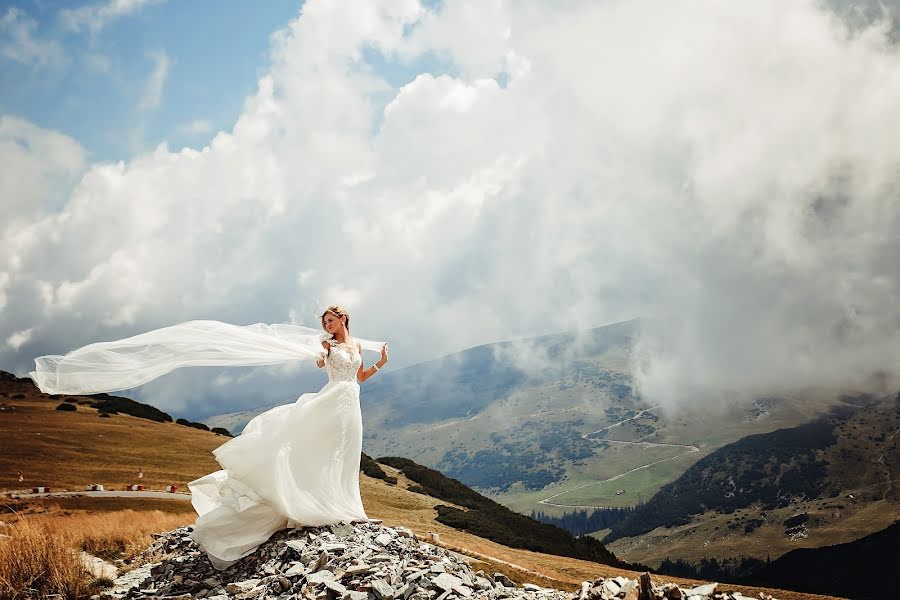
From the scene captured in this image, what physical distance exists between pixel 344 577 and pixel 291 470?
3266mm

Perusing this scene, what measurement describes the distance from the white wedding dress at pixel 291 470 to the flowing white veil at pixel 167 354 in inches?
60.5

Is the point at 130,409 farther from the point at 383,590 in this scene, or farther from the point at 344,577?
the point at 383,590

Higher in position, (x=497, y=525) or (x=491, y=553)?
(x=491, y=553)

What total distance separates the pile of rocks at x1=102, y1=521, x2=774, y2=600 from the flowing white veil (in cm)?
462

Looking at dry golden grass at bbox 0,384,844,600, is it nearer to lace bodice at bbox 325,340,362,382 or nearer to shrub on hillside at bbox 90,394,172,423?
shrub on hillside at bbox 90,394,172,423

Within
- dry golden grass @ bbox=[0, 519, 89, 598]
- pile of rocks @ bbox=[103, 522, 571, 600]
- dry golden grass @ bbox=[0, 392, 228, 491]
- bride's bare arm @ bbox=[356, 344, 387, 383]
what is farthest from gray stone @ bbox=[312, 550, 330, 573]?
dry golden grass @ bbox=[0, 392, 228, 491]

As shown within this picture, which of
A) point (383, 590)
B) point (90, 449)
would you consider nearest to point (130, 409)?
point (90, 449)

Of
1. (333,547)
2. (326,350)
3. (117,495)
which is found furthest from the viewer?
(117,495)

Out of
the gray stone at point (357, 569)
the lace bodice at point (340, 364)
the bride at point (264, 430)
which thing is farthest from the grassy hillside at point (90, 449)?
the gray stone at point (357, 569)

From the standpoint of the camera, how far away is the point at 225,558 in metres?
12.9

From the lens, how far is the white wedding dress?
1302 centimetres

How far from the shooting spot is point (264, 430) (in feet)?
43.9

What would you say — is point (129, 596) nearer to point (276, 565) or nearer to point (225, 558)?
point (225, 558)

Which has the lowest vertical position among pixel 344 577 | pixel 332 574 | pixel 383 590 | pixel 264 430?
pixel 383 590
